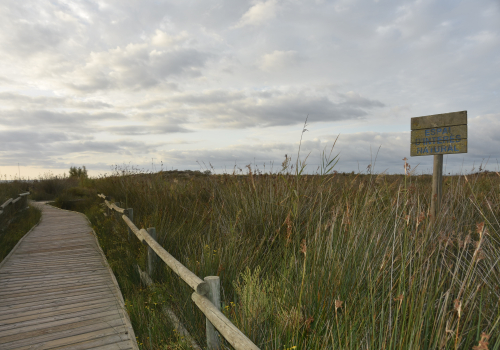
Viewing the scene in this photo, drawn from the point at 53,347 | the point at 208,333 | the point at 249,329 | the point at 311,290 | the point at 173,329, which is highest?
the point at 311,290

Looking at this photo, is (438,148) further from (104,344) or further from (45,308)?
(45,308)

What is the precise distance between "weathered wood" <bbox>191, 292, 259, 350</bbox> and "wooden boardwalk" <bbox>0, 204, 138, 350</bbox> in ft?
5.00

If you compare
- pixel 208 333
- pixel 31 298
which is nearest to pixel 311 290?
pixel 208 333

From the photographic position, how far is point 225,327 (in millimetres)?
2221

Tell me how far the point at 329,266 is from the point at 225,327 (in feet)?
2.83

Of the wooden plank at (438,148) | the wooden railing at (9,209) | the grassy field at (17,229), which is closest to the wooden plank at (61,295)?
the grassy field at (17,229)

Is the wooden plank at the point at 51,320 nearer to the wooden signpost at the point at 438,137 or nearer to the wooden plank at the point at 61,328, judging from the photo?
the wooden plank at the point at 61,328

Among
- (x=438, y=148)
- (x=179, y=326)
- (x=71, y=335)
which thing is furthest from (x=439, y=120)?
(x=71, y=335)

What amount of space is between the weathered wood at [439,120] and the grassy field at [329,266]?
1.36 meters

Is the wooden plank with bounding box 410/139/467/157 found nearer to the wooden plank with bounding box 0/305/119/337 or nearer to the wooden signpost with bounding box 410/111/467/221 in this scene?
the wooden signpost with bounding box 410/111/467/221

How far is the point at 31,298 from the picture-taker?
5.00 meters

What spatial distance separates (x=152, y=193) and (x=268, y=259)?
4804mm

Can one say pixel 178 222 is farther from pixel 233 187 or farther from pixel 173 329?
pixel 173 329

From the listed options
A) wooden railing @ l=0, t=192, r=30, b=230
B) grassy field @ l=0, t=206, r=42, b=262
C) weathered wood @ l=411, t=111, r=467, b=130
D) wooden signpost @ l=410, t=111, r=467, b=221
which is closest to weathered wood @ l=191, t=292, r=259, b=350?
wooden signpost @ l=410, t=111, r=467, b=221
